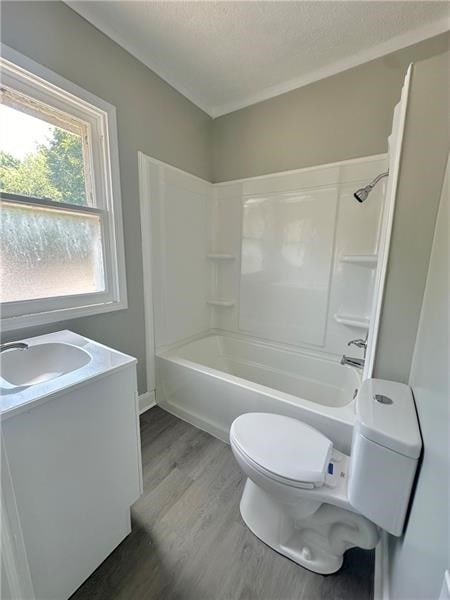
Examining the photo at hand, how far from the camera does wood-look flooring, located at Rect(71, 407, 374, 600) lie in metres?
0.93

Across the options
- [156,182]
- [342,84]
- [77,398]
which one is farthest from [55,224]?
[342,84]

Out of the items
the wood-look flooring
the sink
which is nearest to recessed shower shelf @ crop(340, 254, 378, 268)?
the wood-look flooring

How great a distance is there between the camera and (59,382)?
79 cm

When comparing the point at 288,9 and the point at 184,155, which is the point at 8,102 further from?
the point at 288,9

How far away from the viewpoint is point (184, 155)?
2.09m

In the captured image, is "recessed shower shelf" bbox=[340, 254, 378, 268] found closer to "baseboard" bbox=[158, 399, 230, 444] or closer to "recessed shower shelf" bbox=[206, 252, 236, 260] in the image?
"recessed shower shelf" bbox=[206, 252, 236, 260]

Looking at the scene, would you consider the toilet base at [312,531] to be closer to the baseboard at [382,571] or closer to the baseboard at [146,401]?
the baseboard at [382,571]

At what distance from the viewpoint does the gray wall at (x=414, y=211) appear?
34.6 inches

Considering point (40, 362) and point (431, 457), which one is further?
point (40, 362)

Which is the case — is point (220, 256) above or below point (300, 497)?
above

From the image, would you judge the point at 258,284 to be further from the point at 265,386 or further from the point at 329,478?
the point at 329,478

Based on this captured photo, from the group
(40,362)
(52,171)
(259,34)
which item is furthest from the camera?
(259,34)

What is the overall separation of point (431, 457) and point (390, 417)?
188 millimetres

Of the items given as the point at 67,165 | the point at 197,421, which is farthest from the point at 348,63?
the point at 197,421
